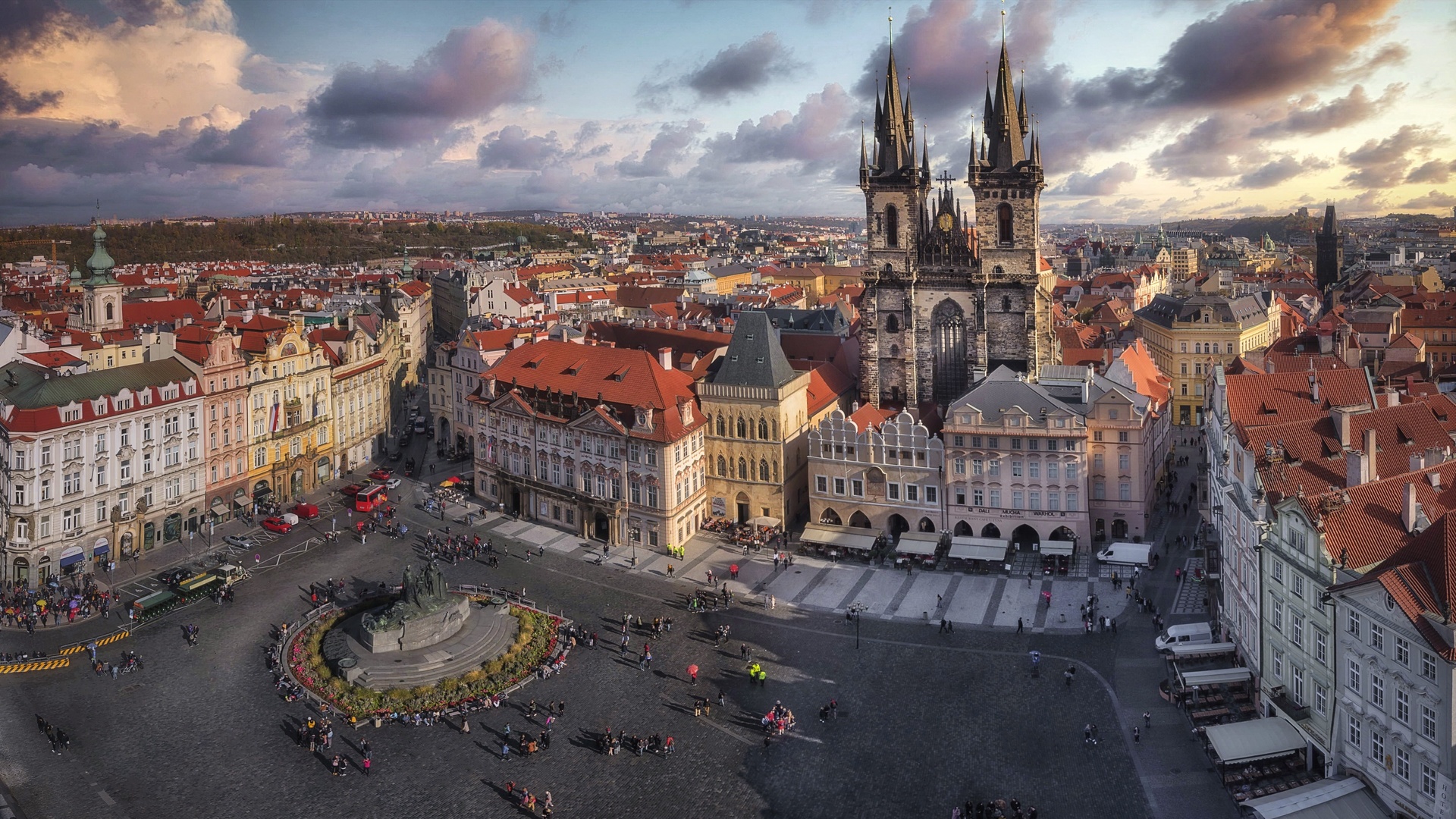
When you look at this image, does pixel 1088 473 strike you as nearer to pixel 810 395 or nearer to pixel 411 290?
pixel 810 395

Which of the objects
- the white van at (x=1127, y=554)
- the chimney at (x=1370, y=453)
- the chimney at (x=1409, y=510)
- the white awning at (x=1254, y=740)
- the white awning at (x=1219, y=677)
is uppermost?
the chimney at (x=1370, y=453)

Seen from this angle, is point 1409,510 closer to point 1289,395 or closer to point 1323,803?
point 1323,803

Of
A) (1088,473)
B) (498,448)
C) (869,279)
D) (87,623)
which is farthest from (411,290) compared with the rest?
(1088,473)

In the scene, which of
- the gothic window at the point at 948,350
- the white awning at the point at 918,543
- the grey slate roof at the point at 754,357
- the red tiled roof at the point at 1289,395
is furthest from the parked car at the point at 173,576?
the red tiled roof at the point at 1289,395

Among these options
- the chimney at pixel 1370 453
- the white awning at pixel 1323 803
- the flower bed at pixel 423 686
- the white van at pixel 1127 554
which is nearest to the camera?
the white awning at pixel 1323 803

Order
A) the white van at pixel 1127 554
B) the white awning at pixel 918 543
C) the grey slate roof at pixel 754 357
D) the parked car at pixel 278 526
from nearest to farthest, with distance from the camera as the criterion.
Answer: the white van at pixel 1127 554 → the white awning at pixel 918 543 → the grey slate roof at pixel 754 357 → the parked car at pixel 278 526

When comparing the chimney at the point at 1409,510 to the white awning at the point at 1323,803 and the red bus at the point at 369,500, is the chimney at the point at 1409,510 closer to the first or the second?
the white awning at the point at 1323,803

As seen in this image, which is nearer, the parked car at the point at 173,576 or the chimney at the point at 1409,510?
the chimney at the point at 1409,510

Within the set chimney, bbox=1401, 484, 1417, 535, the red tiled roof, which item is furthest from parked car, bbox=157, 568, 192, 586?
chimney, bbox=1401, 484, 1417, 535
